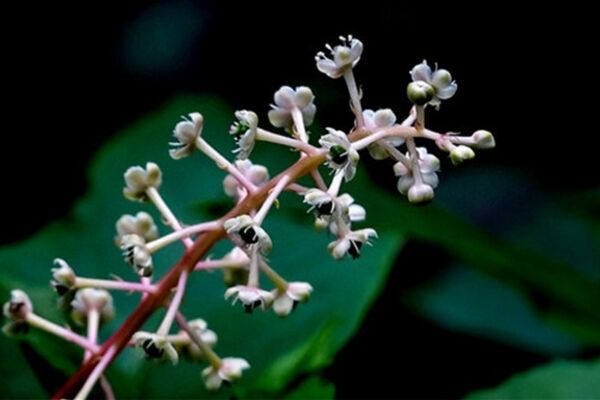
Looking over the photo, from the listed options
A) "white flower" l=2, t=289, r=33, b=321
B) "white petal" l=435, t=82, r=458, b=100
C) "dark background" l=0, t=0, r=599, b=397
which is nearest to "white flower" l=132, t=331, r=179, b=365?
"white flower" l=2, t=289, r=33, b=321

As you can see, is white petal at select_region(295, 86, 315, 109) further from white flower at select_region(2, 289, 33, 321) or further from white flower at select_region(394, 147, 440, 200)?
white flower at select_region(2, 289, 33, 321)

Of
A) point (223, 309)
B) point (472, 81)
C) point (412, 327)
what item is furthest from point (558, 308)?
point (472, 81)

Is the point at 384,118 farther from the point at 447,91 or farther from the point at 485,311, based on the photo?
the point at 485,311

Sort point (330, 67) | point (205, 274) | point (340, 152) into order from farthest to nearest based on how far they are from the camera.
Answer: point (205, 274)
point (330, 67)
point (340, 152)

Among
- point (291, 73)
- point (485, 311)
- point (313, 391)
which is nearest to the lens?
point (313, 391)

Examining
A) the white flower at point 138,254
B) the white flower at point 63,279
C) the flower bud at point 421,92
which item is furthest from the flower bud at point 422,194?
the white flower at point 63,279

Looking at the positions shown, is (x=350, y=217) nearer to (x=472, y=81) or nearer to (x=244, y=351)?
(x=244, y=351)

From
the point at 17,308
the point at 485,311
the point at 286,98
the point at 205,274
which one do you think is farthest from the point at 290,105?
the point at 485,311
